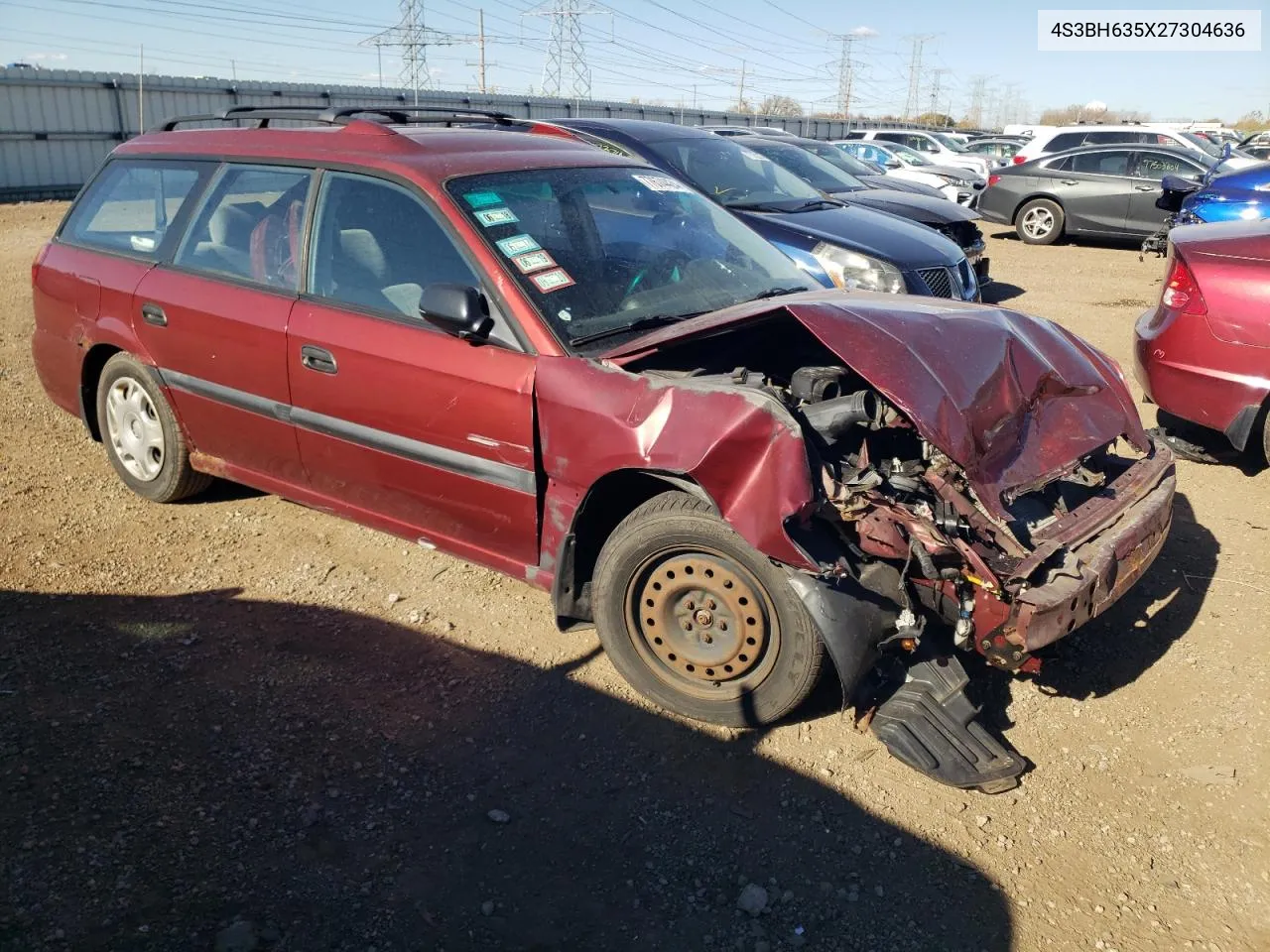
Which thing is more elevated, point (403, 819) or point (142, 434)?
point (142, 434)

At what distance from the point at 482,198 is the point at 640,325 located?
76 cm

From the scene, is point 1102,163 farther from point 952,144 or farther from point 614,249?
point 614,249

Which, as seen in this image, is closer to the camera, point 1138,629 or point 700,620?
point 700,620

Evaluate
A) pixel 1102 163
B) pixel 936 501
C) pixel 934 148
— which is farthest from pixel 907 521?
pixel 934 148

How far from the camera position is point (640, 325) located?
3615 mm

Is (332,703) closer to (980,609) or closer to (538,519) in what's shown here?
(538,519)

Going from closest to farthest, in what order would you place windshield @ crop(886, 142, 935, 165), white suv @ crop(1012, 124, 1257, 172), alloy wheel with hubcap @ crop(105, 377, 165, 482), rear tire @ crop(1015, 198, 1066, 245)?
alloy wheel with hubcap @ crop(105, 377, 165, 482) < rear tire @ crop(1015, 198, 1066, 245) < white suv @ crop(1012, 124, 1257, 172) < windshield @ crop(886, 142, 935, 165)

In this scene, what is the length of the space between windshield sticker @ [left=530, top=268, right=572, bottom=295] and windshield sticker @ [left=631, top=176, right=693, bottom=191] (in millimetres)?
942

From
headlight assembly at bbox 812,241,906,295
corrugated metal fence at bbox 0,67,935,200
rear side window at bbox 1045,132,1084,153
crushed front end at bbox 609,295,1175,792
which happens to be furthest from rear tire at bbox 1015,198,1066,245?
crushed front end at bbox 609,295,1175,792

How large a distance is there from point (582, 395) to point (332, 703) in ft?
4.45

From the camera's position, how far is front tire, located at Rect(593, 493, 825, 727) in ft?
10.2

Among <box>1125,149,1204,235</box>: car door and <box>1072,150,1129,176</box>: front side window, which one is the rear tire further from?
<box>1125,149,1204,235</box>: car door

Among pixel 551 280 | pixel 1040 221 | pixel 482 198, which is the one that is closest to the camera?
pixel 551 280

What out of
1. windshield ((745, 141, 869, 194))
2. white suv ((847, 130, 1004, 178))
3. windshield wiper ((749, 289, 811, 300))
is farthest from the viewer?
white suv ((847, 130, 1004, 178))
